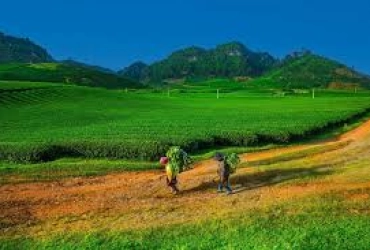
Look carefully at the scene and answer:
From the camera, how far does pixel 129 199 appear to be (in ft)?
87.6

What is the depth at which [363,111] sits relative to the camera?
225 feet

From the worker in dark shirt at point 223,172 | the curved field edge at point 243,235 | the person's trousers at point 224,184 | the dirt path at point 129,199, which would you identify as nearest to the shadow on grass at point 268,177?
the dirt path at point 129,199

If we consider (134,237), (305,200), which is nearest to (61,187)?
(134,237)

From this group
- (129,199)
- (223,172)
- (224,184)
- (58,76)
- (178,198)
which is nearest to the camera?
(178,198)

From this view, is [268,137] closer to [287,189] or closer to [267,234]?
[287,189]

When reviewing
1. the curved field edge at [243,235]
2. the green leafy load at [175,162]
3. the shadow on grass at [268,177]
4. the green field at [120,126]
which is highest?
the green leafy load at [175,162]

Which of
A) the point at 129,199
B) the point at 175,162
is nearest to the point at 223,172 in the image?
the point at 175,162

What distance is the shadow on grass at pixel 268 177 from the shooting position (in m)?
28.3

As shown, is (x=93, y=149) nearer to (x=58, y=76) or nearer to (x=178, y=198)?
(x=178, y=198)

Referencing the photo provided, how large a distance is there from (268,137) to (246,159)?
725 cm

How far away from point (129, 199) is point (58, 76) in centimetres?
12623

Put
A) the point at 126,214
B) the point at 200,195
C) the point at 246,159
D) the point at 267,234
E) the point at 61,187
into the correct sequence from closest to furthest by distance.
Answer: the point at 267,234 → the point at 126,214 → the point at 200,195 → the point at 61,187 → the point at 246,159

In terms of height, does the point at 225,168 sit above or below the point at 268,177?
above

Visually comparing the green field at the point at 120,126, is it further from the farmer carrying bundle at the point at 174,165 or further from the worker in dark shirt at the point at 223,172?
the worker in dark shirt at the point at 223,172
